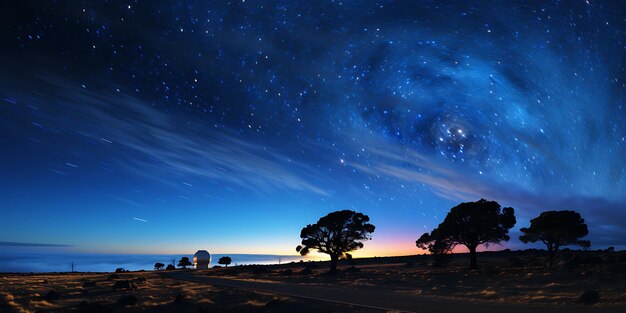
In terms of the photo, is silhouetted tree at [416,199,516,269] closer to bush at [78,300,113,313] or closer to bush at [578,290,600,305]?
bush at [578,290,600,305]

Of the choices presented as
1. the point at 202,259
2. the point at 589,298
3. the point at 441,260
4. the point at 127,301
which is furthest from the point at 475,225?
the point at 202,259

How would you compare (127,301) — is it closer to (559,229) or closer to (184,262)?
(559,229)

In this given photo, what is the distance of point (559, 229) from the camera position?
51.3 metres

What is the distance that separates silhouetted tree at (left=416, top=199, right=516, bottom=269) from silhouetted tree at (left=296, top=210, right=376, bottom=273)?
11.7m

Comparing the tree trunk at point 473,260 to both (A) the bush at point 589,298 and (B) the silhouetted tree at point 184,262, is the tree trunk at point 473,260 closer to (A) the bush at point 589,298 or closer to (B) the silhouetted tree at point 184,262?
(A) the bush at point 589,298

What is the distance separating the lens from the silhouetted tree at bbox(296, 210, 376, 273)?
197ft

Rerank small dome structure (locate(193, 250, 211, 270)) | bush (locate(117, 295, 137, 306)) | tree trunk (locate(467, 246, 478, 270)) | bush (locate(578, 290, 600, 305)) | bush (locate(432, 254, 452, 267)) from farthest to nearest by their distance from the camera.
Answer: small dome structure (locate(193, 250, 211, 270)), bush (locate(432, 254, 452, 267)), tree trunk (locate(467, 246, 478, 270)), bush (locate(117, 295, 137, 306)), bush (locate(578, 290, 600, 305))

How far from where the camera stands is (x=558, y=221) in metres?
51.8

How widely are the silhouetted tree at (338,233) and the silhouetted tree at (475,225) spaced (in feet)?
38.3

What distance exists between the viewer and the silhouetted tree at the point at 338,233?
6016 cm

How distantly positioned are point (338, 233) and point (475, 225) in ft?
65.5

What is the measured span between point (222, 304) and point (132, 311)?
5.01m

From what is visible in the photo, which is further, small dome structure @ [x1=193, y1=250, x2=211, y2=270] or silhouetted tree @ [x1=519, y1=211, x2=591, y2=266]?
small dome structure @ [x1=193, y1=250, x2=211, y2=270]

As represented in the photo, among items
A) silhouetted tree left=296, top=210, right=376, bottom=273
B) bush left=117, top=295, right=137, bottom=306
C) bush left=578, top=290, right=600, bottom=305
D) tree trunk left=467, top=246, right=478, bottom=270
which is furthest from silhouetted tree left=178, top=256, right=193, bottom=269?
bush left=578, top=290, right=600, bottom=305
